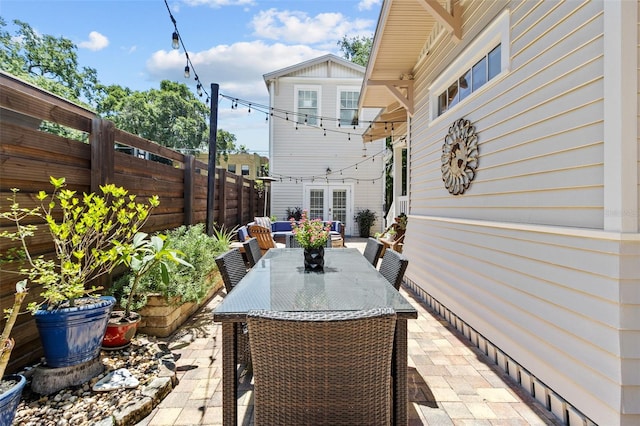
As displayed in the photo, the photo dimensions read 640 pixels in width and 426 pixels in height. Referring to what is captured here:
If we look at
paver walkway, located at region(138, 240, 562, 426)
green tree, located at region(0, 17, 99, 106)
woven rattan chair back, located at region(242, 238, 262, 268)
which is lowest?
paver walkway, located at region(138, 240, 562, 426)

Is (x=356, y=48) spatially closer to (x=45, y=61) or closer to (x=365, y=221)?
(x=365, y=221)

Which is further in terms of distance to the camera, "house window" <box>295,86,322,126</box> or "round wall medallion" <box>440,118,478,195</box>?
"house window" <box>295,86,322,126</box>

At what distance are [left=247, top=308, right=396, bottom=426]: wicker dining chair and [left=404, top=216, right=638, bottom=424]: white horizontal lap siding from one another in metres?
1.27

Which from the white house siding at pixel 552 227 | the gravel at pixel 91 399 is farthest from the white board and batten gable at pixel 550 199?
the gravel at pixel 91 399

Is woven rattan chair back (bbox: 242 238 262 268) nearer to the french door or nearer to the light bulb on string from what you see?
the light bulb on string

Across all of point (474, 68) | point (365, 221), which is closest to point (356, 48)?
point (365, 221)

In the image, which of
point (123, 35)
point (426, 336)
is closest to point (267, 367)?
point (426, 336)

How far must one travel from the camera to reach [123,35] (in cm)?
720

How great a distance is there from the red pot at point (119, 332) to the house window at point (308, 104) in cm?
1013

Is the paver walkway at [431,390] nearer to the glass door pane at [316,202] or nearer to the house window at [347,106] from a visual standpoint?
the glass door pane at [316,202]

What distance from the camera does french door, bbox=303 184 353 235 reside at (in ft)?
39.7

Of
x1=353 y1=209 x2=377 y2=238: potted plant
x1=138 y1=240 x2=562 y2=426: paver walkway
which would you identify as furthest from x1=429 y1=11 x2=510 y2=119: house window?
x1=353 y1=209 x2=377 y2=238: potted plant

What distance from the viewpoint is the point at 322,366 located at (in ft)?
4.27

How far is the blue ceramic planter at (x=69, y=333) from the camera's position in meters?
2.01
